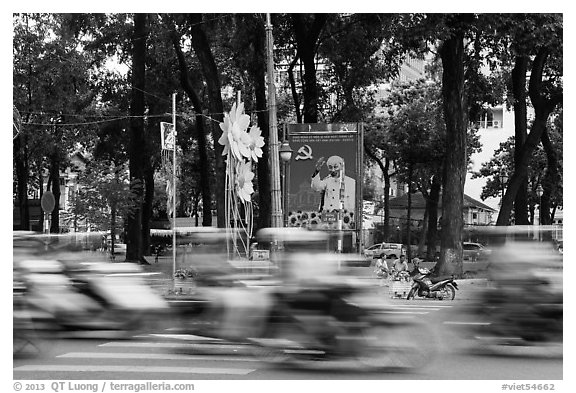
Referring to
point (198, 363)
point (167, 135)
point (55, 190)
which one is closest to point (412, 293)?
point (167, 135)

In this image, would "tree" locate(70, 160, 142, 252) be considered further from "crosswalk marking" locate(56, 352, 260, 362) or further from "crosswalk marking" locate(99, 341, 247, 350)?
"crosswalk marking" locate(56, 352, 260, 362)

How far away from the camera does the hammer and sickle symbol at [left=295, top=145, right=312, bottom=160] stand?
26.5 m

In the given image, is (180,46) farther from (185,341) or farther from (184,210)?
(184,210)

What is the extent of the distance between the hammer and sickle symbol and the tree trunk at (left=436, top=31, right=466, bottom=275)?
4.37 metres

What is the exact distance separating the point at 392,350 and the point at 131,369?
316cm

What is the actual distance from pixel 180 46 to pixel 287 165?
1109 centimetres

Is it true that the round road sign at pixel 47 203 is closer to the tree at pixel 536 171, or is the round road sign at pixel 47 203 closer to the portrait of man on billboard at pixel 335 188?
the portrait of man on billboard at pixel 335 188

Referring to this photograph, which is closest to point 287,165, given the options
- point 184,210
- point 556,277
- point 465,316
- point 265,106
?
point 265,106

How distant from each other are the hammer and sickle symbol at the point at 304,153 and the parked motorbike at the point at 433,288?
233 inches

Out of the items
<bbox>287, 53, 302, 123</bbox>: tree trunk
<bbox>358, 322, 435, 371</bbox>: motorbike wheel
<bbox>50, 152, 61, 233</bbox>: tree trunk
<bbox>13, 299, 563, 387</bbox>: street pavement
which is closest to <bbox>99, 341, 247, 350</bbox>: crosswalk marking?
<bbox>13, 299, 563, 387</bbox>: street pavement

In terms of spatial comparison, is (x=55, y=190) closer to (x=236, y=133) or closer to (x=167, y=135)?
(x=167, y=135)

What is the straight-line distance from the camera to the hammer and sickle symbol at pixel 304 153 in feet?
87.1

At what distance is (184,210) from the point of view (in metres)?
70.7

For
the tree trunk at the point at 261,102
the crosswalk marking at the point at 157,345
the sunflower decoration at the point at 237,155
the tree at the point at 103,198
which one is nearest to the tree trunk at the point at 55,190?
the tree at the point at 103,198
